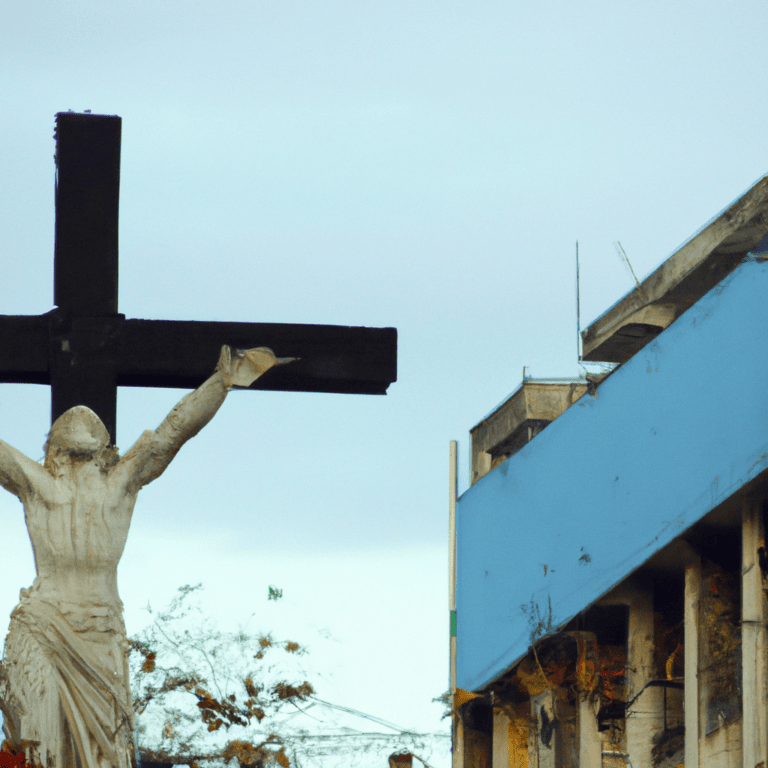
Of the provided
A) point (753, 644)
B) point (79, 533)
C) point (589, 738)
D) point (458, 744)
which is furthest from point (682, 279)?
point (79, 533)

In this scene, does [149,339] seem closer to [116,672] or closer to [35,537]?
[35,537]

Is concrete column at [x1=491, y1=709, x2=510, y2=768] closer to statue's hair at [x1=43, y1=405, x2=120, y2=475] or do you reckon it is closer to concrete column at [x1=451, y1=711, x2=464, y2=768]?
concrete column at [x1=451, y1=711, x2=464, y2=768]

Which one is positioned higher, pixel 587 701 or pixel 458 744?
pixel 587 701

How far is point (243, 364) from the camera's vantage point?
750cm

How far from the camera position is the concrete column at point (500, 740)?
17752 millimetres

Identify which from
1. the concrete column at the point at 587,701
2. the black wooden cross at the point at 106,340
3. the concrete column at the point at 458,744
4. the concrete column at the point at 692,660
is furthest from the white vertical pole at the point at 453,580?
the black wooden cross at the point at 106,340

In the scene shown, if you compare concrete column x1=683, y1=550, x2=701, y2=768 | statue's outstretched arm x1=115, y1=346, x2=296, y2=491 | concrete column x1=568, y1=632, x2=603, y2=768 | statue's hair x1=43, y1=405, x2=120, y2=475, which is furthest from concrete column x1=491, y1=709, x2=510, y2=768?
statue's hair x1=43, y1=405, x2=120, y2=475

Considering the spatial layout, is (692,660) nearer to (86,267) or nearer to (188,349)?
(188,349)

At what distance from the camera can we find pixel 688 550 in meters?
14.0

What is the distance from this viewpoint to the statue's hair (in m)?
7.28

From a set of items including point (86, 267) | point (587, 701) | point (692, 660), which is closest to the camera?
Answer: point (86, 267)

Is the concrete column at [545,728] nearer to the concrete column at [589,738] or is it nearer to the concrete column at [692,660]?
the concrete column at [589,738]

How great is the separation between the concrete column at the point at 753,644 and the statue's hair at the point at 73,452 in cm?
675

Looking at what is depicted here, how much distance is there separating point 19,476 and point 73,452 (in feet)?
0.86
